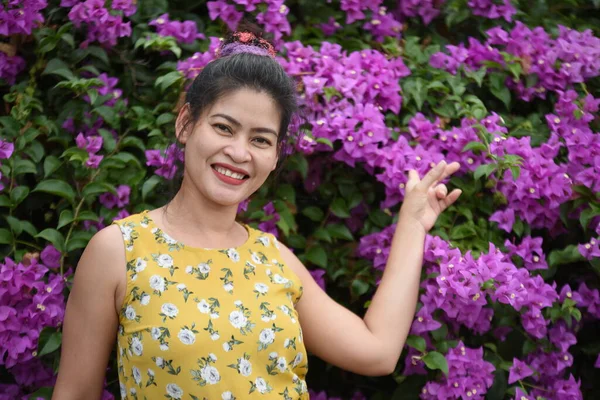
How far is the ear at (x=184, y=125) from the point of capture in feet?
5.56

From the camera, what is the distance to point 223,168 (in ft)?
5.39

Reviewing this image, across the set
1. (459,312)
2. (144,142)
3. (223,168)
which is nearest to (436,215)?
(459,312)

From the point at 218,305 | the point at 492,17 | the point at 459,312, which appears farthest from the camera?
the point at 492,17

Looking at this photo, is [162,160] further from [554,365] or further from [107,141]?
[554,365]

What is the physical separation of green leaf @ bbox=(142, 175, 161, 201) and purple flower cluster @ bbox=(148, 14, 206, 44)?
501 millimetres

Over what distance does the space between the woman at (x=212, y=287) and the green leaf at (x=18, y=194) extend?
0.49 meters

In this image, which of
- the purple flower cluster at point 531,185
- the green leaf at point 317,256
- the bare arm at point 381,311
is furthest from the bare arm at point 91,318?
the purple flower cluster at point 531,185

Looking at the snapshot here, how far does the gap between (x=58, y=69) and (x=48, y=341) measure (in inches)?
31.7

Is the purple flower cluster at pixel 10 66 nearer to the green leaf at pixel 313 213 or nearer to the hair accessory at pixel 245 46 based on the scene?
the hair accessory at pixel 245 46

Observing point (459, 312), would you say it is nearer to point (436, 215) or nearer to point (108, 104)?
point (436, 215)

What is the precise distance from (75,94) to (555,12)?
5.63ft

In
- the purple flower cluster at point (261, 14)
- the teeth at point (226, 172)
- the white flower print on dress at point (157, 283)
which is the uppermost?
the teeth at point (226, 172)

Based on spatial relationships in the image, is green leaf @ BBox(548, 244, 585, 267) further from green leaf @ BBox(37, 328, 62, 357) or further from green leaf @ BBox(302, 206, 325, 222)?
green leaf @ BBox(37, 328, 62, 357)

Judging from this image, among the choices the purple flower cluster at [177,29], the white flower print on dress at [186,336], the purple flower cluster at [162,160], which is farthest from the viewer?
the purple flower cluster at [177,29]
